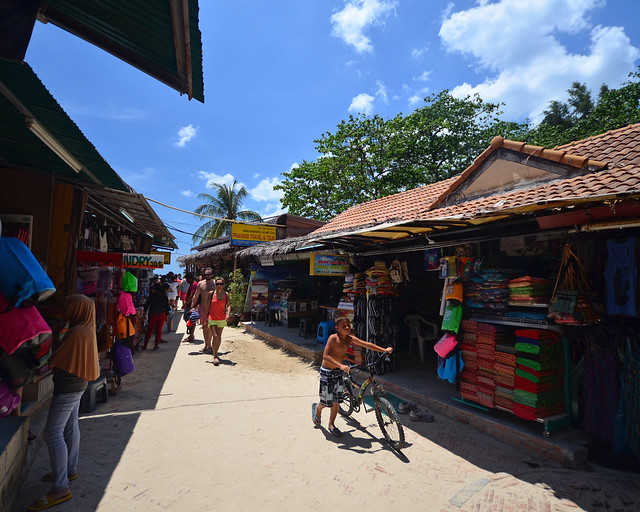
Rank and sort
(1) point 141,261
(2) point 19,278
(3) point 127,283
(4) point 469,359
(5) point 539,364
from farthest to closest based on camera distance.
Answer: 1. (3) point 127,283
2. (1) point 141,261
3. (4) point 469,359
4. (5) point 539,364
5. (2) point 19,278

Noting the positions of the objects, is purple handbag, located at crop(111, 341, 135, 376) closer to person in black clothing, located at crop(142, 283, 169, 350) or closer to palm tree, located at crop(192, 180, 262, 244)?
person in black clothing, located at crop(142, 283, 169, 350)

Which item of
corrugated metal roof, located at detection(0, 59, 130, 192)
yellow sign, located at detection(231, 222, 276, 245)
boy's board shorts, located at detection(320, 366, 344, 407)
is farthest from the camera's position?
yellow sign, located at detection(231, 222, 276, 245)

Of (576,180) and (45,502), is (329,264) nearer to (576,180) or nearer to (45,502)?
(576,180)

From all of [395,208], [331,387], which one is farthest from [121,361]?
[395,208]

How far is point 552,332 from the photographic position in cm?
445

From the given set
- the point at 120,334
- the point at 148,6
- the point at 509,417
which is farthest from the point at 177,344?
the point at 148,6

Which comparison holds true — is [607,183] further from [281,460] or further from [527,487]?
[281,460]

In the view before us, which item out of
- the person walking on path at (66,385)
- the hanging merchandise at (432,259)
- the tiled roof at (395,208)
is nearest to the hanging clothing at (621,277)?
the hanging merchandise at (432,259)

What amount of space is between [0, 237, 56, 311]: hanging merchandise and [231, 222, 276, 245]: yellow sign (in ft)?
32.3

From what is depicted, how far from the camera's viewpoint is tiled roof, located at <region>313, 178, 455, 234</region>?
8344mm

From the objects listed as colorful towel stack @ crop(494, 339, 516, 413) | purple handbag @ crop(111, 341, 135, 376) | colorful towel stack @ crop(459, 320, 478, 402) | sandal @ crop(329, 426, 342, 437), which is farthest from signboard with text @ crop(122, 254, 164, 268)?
colorful towel stack @ crop(494, 339, 516, 413)

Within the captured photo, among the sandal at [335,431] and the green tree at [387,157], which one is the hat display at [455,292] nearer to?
the sandal at [335,431]

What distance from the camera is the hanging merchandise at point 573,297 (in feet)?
13.1

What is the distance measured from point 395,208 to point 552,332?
5629 mm
